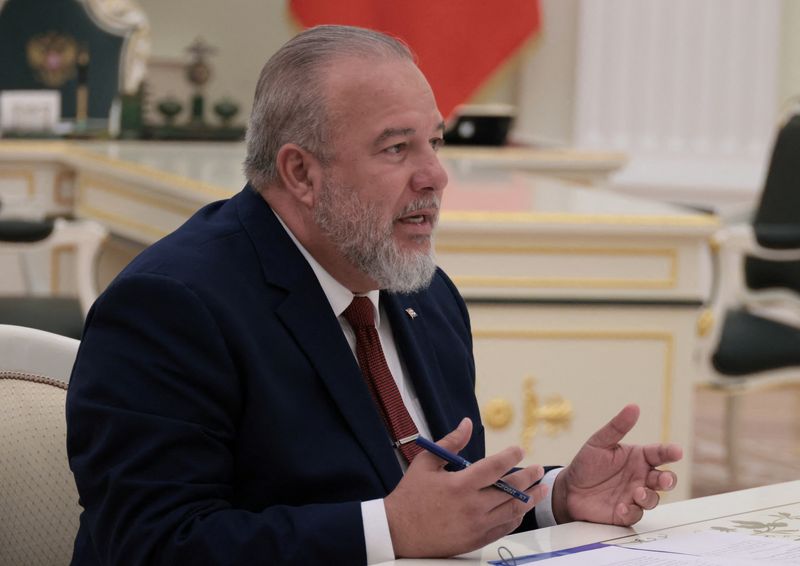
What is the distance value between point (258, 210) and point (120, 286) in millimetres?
234

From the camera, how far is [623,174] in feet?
25.4

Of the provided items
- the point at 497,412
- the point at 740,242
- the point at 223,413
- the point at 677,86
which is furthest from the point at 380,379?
the point at 677,86

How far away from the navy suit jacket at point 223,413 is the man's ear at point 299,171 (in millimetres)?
45

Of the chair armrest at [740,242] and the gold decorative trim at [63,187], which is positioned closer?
the chair armrest at [740,242]

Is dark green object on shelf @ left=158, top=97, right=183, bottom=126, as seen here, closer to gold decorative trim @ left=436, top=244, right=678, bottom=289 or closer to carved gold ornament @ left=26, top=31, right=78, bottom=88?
carved gold ornament @ left=26, top=31, right=78, bottom=88

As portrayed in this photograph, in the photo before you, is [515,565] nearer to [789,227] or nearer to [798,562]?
[798,562]

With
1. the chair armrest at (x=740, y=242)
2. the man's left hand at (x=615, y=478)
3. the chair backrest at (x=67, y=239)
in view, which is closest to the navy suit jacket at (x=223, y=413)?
the man's left hand at (x=615, y=478)

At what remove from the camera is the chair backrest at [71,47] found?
Result: 7281mm

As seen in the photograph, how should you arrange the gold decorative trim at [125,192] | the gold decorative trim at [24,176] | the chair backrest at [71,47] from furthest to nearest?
the chair backrest at [71,47]
the gold decorative trim at [24,176]
the gold decorative trim at [125,192]

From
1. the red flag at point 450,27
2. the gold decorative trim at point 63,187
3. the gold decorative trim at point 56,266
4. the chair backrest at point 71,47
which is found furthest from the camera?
the red flag at point 450,27

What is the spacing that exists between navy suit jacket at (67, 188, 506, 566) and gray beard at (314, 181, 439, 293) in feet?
0.19

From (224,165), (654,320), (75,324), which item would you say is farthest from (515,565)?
(224,165)

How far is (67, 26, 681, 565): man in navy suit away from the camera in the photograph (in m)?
1.55

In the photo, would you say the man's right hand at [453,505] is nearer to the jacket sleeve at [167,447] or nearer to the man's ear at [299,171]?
the jacket sleeve at [167,447]
